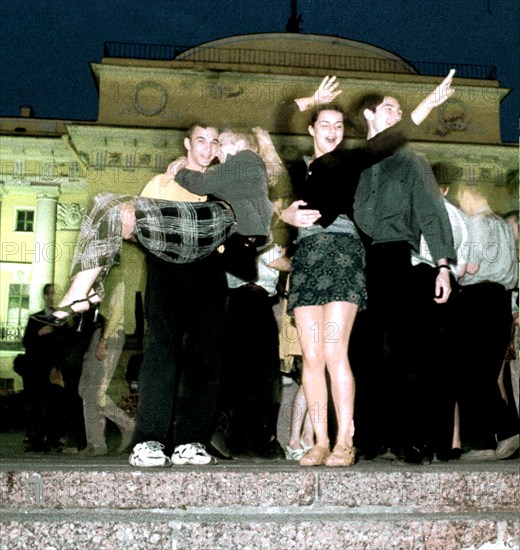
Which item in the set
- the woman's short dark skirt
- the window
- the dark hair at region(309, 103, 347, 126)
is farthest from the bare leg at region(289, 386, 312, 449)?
the window

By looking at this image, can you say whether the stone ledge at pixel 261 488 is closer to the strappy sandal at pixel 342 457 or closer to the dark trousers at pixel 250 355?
the strappy sandal at pixel 342 457

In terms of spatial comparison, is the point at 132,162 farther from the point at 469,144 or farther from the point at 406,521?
the point at 406,521

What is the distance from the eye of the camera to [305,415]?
4.12 metres

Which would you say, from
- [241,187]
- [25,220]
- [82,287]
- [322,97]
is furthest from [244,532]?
[25,220]

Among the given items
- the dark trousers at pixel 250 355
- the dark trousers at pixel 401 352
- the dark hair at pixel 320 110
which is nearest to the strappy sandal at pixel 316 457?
the dark trousers at pixel 401 352

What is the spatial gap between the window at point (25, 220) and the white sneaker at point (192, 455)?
218 centimetres

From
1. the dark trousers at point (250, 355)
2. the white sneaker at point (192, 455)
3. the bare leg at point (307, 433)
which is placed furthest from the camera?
the bare leg at point (307, 433)

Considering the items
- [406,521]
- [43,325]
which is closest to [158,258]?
[43,325]

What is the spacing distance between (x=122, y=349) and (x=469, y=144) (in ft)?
8.88

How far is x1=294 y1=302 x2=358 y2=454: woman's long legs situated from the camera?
3182 millimetres

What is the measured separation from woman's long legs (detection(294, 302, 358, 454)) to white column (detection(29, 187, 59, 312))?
1745 mm

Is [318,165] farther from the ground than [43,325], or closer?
farther from the ground

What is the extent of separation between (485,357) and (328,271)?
1182 millimetres

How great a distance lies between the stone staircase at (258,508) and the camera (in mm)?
2289
